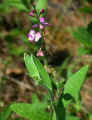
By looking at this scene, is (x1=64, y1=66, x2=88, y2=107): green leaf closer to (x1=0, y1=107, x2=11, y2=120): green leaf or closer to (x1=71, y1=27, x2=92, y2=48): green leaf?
(x1=0, y1=107, x2=11, y2=120): green leaf

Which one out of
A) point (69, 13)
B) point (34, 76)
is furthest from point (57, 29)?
point (34, 76)

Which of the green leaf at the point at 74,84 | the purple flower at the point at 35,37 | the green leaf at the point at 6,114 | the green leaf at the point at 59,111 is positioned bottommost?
the green leaf at the point at 6,114

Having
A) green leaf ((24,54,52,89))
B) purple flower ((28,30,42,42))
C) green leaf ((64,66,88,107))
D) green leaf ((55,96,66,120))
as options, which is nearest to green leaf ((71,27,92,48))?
purple flower ((28,30,42,42))

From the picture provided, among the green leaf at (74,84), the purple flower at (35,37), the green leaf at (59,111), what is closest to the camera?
the green leaf at (59,111)

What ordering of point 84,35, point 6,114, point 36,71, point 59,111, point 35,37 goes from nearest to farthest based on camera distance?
point 36,71, point 59,111, point 35,37, point 6,114, point 84,35

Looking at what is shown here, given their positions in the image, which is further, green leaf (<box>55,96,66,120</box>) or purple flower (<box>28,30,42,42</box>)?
purple flower (<box>28,30,42,42</box>)

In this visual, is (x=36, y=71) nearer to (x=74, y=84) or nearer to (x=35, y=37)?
(x=74, y=84)

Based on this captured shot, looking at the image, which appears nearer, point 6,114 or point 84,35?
point 6,114

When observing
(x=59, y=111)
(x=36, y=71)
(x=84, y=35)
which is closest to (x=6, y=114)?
(x=59, y=111)

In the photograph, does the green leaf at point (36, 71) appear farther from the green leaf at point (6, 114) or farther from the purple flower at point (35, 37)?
the green leaf at point (6, 114)

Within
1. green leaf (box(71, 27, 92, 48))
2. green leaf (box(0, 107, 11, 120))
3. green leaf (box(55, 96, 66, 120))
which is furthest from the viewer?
green leaf (box(71, 27, 92, 48))

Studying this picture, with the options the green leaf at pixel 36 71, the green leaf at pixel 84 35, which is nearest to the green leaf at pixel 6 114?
the green leaf at pixel 36 71
